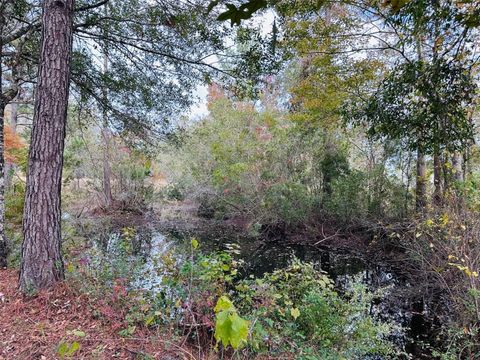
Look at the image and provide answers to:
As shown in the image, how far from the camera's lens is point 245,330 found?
2.70 feet

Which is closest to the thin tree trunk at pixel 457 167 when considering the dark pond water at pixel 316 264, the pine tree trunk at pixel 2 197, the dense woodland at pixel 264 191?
the dense woodland at pixel 264 191

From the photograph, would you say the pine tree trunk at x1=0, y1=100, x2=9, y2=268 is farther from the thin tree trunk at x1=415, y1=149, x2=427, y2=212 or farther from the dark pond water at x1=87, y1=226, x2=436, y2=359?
the thin tree trunk at x1=415, y1=149, x2=427, y2=212

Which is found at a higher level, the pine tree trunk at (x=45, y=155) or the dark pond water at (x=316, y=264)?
the pine tree trunk at (x=45, y=155)

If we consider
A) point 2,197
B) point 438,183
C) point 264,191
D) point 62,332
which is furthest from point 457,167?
point 2,197

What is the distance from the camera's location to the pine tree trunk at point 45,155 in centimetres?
274

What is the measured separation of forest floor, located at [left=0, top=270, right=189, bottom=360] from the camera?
2.06 metres

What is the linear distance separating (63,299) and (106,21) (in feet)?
12.6

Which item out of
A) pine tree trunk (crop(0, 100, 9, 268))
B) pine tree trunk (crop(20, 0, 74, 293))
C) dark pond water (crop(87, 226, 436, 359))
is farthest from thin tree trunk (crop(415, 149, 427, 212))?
pine tree trunk (crop(0, 100, 9, 268))

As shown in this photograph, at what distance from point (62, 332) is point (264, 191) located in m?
7.75

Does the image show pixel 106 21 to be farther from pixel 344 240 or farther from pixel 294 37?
pixel 344 240

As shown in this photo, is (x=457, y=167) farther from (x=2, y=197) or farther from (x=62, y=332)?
(x=2, y=197)

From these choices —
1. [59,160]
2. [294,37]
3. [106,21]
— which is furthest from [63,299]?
[294,37]

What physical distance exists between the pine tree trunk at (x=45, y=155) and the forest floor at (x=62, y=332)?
7.7 inches

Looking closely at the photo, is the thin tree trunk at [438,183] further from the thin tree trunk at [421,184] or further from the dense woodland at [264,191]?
the thin tree trunk at [421,184]
